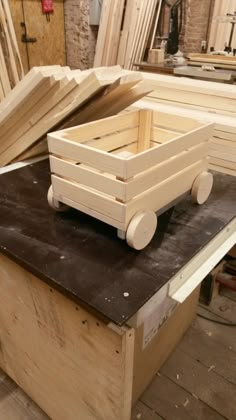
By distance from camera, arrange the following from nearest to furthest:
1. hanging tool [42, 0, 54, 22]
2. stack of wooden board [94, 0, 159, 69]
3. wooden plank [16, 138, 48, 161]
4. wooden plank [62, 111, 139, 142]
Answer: wooden plank [62, 111, 139, 142]
wooden plank [16, 138, 48, 161]
stack of wooden board [94, 0, 159, 69]
hanging tool [42, 0, 54, 22]

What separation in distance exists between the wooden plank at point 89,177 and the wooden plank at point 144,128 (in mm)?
363

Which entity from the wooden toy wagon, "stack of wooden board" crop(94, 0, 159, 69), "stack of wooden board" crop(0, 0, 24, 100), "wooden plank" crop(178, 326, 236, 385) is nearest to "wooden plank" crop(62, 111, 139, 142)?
the wooden toy wagon

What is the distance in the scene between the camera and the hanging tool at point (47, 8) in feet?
10.6

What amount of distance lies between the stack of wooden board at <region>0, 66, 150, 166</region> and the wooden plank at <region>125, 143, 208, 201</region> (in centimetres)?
34

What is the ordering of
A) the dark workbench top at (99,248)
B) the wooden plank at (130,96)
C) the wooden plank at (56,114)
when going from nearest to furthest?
the dark workbench top at (99,248)
the wooden plank at (56,114)
the wooden plank at (130,96)

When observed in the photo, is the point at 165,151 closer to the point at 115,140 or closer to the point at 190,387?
the point at 115,140

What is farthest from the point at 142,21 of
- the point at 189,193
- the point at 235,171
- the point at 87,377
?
the point at 87,377

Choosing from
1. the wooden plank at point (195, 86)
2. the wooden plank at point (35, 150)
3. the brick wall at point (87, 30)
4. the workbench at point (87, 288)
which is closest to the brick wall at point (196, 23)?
the brick wall at point (87, 30)

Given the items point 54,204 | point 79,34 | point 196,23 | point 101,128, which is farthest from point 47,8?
point 54,204

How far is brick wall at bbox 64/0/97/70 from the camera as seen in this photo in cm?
339

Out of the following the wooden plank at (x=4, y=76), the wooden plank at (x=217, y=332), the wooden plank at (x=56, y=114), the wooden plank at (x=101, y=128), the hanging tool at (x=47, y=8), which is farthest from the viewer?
the hanging tool at (x=47, y=8)

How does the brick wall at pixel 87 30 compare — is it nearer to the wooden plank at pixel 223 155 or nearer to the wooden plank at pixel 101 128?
the wooden plank at pixel 223 155

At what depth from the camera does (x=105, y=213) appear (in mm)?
805

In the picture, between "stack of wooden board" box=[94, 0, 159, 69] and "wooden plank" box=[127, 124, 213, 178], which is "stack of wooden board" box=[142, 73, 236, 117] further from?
"stack of wooden board" box=[94, 0, 159, 69]
